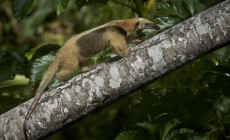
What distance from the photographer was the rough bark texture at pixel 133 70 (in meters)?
2.79

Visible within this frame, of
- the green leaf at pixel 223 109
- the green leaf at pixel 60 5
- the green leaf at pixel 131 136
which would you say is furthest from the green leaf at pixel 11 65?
the green leaf at pixel 223 109

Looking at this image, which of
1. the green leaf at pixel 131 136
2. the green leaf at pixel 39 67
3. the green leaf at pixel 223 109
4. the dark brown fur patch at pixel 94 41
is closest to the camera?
the green leaf at pixel 223 109

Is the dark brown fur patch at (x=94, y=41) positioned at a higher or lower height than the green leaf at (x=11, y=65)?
higher

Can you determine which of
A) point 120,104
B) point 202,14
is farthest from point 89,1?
point 120,104

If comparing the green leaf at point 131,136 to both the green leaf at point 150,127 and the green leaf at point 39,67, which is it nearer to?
the green leaf at point 150,127

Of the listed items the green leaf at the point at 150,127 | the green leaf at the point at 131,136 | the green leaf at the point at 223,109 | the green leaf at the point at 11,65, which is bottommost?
the green leaf at the point at 131,136

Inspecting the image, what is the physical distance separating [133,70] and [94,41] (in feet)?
3.31

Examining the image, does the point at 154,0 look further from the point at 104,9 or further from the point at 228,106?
the point at 228,106

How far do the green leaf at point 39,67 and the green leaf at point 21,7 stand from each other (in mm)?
311

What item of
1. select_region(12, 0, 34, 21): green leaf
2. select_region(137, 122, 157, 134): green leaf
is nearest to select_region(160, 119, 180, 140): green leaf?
select_region(137, 122, 157, 134): green leaf

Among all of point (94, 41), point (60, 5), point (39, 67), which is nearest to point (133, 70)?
point (60, 5)

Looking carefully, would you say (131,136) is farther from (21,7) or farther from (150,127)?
(21,7)

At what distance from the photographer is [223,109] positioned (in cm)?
307

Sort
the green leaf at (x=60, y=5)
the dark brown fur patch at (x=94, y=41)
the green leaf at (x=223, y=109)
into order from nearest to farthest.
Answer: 1. the green leaf at (x=223, y=109)
2. the green leaf at (x=60, y=5)
3. the dark brown fur patch at (x=94, y=41)
